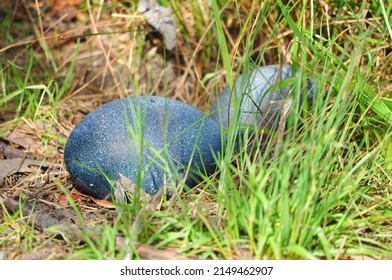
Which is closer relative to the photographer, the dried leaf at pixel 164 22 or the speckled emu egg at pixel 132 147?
the speckled emu egg at pixel 132 147

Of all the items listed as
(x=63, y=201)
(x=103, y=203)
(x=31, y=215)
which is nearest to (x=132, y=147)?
(x=103, y=203)

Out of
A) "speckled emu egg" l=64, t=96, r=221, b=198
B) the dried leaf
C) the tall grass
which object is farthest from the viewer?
the dried leaf

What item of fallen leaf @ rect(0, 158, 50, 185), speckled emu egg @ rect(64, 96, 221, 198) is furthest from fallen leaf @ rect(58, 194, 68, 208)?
fallen leaf @ rect(0, 158, 50, 185)

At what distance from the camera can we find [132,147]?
2.60 m

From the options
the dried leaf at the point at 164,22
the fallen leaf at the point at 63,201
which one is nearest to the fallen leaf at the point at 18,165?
the fallen leaf at the point at 63,201

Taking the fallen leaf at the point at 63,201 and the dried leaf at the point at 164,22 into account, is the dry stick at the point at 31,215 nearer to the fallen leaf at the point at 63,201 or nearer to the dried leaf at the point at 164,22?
the fallen leaf at the point at 63,201

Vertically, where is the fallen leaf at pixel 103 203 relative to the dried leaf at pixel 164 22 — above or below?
below

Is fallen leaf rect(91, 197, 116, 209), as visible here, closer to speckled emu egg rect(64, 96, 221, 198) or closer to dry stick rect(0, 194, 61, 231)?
speckled emu egg rect(64, 96, 221, 198)

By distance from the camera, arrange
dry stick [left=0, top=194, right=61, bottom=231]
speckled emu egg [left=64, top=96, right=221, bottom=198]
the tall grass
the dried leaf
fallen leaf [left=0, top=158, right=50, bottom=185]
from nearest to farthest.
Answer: the tall grass → dry stick [left=0, top=194, right=61, bottom=231] → speckled emu egg [left=64, top=96, right=221, bottom=198] → fallen leaf [left=0, top=158, right=50, bottom=185] → the dried leaf

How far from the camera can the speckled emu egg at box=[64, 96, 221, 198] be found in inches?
Result: 102

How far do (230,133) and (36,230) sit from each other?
0.74 meters

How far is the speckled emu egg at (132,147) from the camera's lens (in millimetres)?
2584
